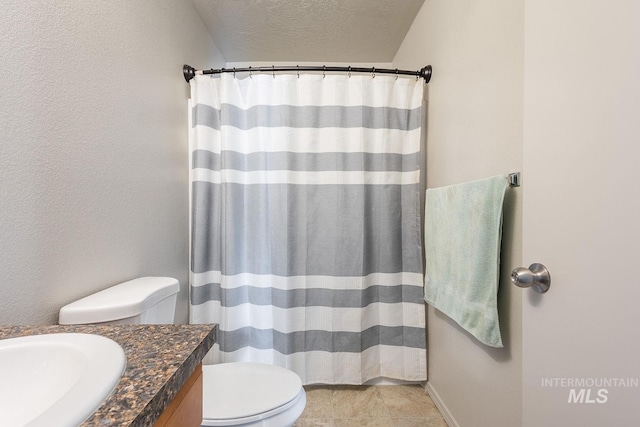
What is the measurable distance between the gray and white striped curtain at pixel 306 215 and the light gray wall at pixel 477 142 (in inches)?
6.2

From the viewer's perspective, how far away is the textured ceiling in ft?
5.78

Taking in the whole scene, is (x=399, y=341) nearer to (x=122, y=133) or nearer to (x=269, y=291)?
(x=269, y=291)

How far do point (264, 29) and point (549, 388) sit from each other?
2.29m

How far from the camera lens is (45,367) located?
51cm

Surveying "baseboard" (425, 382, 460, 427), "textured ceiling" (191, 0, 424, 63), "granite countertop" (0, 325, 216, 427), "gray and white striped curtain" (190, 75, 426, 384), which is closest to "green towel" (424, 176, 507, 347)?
"gray and white striped curtain" (190, 75, 426, 384)

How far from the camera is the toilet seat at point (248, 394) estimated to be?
3.10 ft

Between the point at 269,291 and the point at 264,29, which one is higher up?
the point at 264,29

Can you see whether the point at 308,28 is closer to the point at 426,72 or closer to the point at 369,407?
the point at 426,72

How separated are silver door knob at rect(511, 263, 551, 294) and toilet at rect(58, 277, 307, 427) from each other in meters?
0.81

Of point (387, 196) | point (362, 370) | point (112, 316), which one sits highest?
point (387, 196)

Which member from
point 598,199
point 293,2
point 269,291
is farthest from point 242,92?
point 598,199

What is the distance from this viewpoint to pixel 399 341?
68.1 inches

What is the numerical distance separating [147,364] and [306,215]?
1240 millimetres


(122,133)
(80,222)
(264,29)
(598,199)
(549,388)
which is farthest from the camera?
(264,29)
